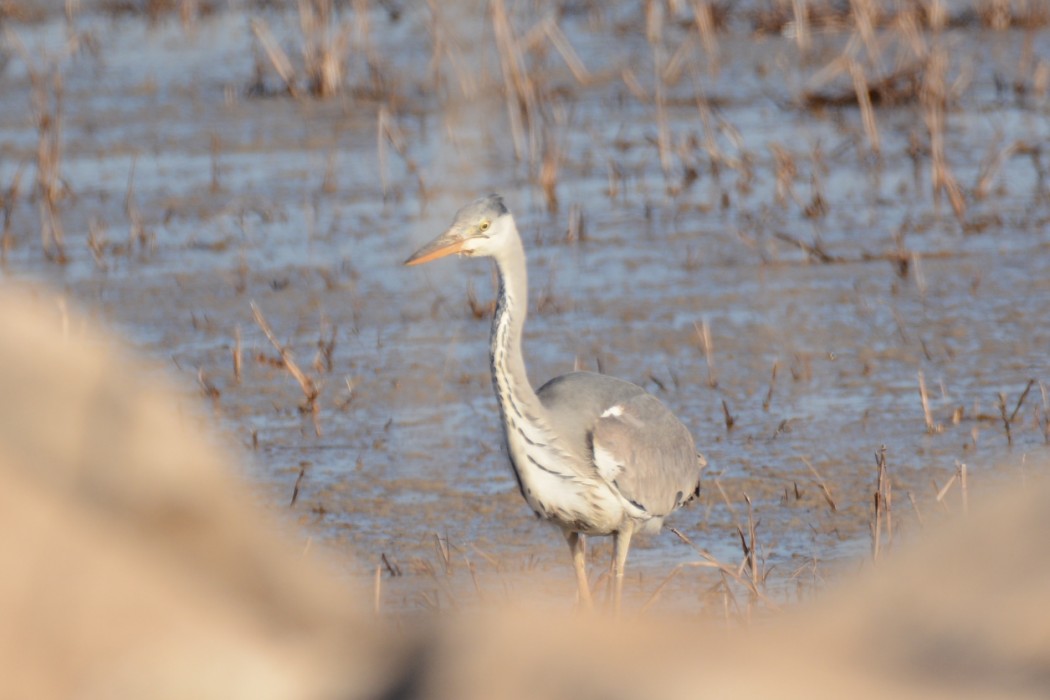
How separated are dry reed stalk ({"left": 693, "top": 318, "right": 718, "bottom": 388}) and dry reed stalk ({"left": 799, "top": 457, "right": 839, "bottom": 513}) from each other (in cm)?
87

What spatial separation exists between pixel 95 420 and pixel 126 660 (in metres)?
0.09

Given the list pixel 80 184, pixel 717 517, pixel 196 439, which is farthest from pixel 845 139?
pixel 196 439

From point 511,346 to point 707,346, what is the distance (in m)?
1.97

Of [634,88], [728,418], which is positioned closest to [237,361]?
[728,418]

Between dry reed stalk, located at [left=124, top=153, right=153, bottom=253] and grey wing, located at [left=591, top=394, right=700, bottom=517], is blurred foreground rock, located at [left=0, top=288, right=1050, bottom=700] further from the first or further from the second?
dry reed stalk, located at [left=124, top=153, right=153, bottom=253]

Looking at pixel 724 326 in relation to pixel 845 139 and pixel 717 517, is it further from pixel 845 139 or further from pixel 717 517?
pixel 845 139

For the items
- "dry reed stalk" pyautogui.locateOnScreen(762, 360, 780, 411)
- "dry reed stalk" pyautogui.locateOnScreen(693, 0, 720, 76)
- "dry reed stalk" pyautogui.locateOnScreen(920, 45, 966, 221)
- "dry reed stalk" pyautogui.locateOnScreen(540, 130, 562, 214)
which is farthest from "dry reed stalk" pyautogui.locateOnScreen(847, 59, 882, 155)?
"dry reed stalk" pyautogui.locateOnScreen(762, 360, 780, 411)

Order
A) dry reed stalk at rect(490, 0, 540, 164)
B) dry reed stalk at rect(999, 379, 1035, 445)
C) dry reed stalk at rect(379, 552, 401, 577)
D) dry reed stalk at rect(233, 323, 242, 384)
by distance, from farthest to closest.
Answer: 1. dry reed stalk at rect(490, 0, 540, 164)
2. dry reed stalk at rect(233, 323, 242, 384)
3. dry reed stalk at rect(999, 379, 1035, 445)
4. dry reed stalk at rect(379, 552, 401, 577)

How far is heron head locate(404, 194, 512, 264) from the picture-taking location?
14.3 ft

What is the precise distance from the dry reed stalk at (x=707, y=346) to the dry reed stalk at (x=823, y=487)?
87cm

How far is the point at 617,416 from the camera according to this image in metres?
4.22

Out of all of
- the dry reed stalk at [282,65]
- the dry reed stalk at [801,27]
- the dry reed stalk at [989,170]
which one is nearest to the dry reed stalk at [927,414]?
the dry reed stalk at [989,170]

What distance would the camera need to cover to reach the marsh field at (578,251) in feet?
16.0

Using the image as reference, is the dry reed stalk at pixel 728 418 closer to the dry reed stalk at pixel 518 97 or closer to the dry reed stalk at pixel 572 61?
the dry reed stalk at pixel 518 97
